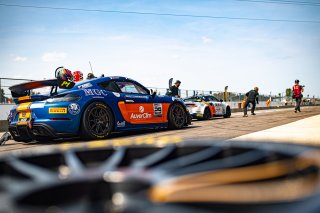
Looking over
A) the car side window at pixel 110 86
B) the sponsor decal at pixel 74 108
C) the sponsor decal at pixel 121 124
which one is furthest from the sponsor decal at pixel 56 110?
the sponsor decal at pixel 121 124

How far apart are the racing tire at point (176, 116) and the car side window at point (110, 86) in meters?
1.94

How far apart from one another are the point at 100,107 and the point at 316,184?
6.73 metres

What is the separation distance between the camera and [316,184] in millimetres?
646

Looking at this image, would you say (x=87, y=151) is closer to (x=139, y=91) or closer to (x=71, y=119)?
(x=71, y=119)

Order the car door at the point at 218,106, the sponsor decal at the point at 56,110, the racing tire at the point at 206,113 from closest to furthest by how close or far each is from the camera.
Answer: the sponsor decal at the point at 56,110, the racing tire at the point at 206,113, the car door at the point at 218,106

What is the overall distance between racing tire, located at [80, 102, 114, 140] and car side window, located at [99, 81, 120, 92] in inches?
19.8

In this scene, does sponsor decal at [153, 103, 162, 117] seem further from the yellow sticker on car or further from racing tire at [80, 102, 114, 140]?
the yellow sticker on car

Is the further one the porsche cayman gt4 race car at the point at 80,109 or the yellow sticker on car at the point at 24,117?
the yellow sticker on car at the point at 24,117

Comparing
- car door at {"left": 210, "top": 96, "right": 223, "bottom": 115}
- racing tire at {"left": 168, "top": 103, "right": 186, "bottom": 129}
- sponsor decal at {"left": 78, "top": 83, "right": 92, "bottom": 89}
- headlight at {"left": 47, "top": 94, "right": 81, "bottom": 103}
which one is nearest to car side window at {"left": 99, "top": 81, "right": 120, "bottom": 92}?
sponsor decal at {"left": 78, "top": 83, "right": 92, "bottom": 89}

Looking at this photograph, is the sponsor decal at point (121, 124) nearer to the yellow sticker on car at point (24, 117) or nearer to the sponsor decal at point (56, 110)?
the sponsor decal at point (56, 110)

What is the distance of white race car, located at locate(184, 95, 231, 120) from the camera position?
15.1m

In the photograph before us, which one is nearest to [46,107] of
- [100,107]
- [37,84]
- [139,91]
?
[37,84]

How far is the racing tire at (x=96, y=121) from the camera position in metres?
6.89

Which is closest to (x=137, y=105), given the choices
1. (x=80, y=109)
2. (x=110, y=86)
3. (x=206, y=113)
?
(x=110, y=86)
